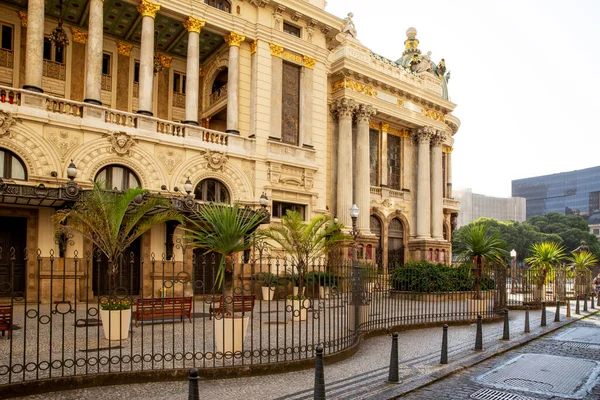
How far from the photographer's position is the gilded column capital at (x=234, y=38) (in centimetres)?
2322

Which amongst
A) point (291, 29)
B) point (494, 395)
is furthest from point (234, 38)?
point (494, 395)

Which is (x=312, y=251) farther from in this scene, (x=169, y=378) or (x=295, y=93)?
(x=169, y=378)

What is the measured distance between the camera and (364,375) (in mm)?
8477

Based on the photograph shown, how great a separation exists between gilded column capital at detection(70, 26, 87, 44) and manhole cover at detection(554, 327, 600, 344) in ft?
74.7

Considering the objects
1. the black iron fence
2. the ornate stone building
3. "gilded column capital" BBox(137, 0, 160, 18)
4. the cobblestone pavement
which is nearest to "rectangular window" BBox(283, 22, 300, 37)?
the ornate stone building

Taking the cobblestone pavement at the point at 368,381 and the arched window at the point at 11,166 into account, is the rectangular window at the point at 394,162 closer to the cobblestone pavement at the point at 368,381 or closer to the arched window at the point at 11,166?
Answer: the cobblestone pavement at the point at 368,381

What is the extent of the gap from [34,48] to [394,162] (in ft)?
81.3

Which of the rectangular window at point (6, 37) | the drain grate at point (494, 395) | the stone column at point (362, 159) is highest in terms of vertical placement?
the rectangular window at point (6, 37)

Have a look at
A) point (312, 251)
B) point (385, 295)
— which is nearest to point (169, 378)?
point (385, 295)

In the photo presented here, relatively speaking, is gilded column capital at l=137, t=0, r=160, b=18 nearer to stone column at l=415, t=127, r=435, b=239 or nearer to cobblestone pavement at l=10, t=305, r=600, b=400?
cobblestone pavement at l=10, t=305, r=600, b=400

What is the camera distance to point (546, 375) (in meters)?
8.96

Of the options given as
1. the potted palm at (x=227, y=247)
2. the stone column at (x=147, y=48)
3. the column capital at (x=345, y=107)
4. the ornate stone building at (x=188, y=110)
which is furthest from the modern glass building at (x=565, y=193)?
the potted palm at (x=227, y=247)

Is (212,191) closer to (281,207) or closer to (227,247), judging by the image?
(281,207)

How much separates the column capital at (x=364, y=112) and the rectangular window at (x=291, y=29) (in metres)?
7.16
